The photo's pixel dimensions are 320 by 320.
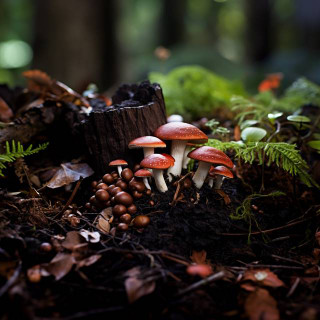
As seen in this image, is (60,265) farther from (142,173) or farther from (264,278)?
(264,278)

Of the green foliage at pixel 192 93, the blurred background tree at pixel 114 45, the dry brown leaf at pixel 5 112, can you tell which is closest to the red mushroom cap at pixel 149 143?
the dry brown leaf at pixel 5 112

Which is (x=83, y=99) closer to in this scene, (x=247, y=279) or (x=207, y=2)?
(x=247, y=279)

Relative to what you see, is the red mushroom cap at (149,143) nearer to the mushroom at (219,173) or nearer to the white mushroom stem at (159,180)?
the white mushroom stem at (159,180)

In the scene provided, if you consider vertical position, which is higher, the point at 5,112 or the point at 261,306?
the point at 5,112

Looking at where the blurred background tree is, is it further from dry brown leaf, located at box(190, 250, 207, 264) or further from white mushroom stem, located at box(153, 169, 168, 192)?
dry brown leaf, located at box(190, 250, 207, 264)

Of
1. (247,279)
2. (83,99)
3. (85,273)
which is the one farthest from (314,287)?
(83,99)

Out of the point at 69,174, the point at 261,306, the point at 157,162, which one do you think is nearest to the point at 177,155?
the point at 157,162
